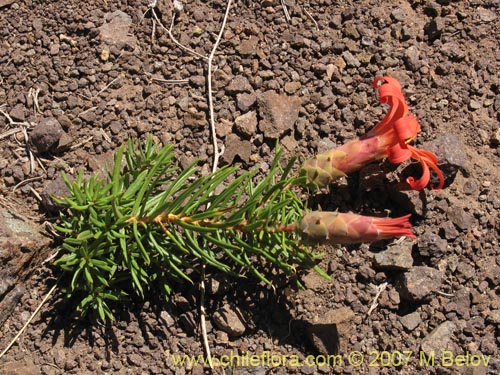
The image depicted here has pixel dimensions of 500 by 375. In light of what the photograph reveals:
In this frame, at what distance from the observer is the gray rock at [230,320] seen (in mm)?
3979

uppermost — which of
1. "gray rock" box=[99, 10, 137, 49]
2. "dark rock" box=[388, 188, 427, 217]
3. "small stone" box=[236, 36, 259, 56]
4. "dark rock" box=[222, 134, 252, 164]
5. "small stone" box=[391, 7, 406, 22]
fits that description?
"gray rock" box=[99, 10, 137, 49]

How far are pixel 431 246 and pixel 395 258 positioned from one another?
0.87 ft

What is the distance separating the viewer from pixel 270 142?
4.42m

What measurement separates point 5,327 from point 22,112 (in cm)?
143

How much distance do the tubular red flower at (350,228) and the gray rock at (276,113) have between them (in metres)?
1.26

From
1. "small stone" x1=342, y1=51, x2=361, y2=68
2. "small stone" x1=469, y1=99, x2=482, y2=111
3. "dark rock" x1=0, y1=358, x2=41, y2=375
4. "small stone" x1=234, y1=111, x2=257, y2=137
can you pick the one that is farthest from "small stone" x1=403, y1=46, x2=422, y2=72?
"dark rock" x1=0, y1=358, x2=41, y2=375

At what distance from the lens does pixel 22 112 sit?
4340 millimetres

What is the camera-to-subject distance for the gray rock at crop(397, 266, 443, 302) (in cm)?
408

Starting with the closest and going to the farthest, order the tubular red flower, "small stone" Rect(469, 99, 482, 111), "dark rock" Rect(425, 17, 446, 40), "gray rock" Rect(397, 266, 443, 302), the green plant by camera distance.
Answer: the tubular red flower
the green plant
"gray rock" Rect(397, 266, 443, 302)
"small stone" Rect(469, 99, 482, 111)
"dark rock" Rect(425, 17, 446, 40)

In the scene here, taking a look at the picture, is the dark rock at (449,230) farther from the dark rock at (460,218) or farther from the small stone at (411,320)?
the small stone at (411,320)

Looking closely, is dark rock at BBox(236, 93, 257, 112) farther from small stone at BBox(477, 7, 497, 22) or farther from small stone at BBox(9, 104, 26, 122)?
small stone at BBox(477, 7, 497, 22)

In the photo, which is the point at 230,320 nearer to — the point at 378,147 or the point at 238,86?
the point at 378,147

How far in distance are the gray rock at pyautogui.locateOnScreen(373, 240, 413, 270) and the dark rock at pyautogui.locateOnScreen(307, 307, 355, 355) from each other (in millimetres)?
436

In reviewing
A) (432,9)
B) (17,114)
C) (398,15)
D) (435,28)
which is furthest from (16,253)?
(432,9)
